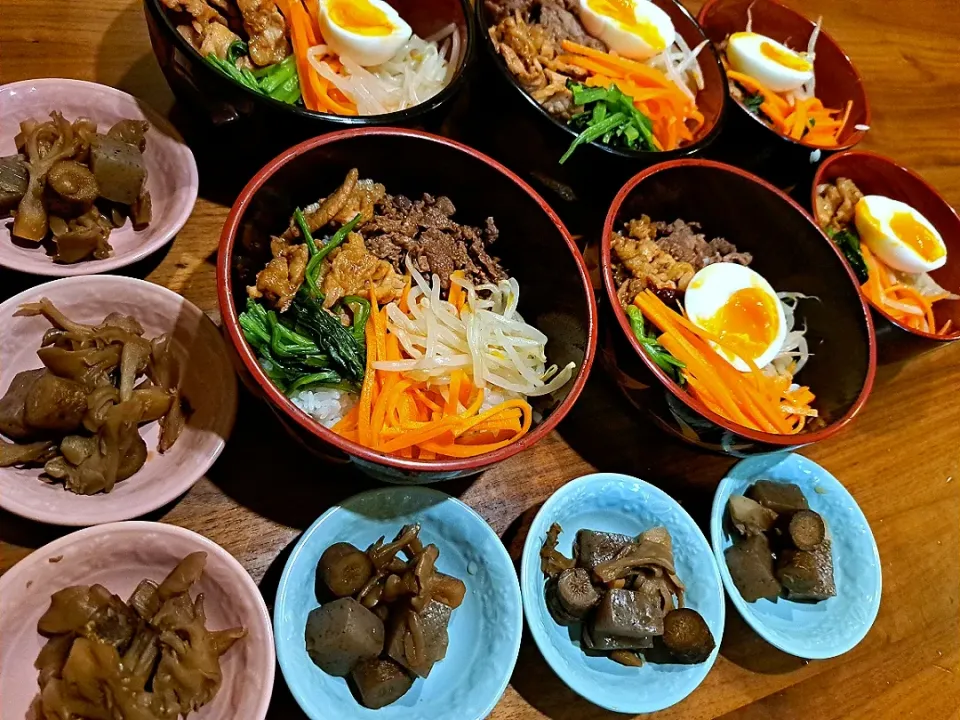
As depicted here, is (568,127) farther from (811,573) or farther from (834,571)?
(834,571)

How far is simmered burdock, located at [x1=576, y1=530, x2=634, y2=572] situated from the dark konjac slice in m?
1.17

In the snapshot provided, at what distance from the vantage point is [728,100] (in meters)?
2.14

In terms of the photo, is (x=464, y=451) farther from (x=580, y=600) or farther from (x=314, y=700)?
(x=314, y=700)

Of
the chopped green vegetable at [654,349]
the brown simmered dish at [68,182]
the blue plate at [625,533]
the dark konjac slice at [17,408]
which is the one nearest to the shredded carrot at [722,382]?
the chopped green vegetable at [654,349]

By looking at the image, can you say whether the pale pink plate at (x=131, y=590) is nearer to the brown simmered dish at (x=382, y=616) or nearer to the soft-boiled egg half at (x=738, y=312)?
the brown simmered dish at (x=382, y=616)

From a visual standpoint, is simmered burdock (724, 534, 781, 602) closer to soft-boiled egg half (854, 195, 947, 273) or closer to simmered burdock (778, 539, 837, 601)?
simmered burdock (778, 539, 837, 601)

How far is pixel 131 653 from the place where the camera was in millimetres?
1203

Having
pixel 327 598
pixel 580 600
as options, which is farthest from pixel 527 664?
pixel 327 598

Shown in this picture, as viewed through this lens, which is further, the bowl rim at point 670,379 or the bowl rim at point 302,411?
the bowl rim at point 670,379

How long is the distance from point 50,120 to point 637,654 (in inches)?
73.4

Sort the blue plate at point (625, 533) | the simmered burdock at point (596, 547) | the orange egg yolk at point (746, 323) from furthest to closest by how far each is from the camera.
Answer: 1. the orange egg yolk at point (746, 323)
2. the simmered burdock at point (596, 547)
3. the blue plate at point (625, 533)

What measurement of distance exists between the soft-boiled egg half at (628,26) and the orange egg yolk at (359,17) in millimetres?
666

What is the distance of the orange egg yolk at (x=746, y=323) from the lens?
6.30ft

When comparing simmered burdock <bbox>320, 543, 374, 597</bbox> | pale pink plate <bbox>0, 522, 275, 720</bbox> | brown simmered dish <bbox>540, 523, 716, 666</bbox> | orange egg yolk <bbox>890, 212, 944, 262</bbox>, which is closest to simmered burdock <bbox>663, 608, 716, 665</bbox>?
brown simmered dish <bbox>540, 523, 716, 666</bbox>
